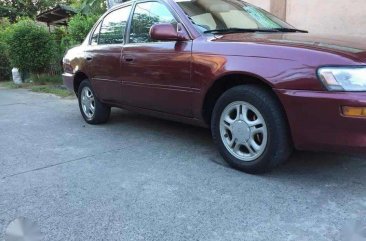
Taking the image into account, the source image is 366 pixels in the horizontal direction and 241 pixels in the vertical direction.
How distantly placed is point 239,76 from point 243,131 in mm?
486

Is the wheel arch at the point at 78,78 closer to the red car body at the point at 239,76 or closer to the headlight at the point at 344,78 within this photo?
the red car body at the point at 239,76

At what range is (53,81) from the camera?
13.1 metres

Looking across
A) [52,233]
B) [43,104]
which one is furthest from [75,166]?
[43,104]

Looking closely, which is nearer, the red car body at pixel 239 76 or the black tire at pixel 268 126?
the red car body at pixel 239 76

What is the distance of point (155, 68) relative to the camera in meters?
4.46

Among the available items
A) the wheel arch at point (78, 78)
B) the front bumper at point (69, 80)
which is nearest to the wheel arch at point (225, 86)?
the wheel arch at point (78, 78)

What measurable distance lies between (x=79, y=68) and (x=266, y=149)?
349 centimetres

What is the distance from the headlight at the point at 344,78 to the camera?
9.89 ft

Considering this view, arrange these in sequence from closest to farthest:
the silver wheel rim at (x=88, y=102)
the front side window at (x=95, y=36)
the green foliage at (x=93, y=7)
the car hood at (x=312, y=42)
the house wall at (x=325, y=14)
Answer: the car hood at (x=312, y=42)
the front side window at (x=95, y=36)
the silver wheel rim at (x=88, y=102)
the house wall at (x=325, y=14)
the green foliage at (x=93, y=7)

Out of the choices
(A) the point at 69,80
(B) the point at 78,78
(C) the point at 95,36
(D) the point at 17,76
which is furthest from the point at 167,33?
(D) the point at 17,76

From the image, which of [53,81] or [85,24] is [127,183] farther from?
[53,81]

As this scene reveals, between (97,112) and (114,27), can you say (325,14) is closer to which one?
(114,27)

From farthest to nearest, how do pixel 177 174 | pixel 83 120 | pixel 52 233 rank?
pixel 83 120, pixel 177 174, pixel 52 233

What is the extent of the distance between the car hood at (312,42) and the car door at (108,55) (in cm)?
166
